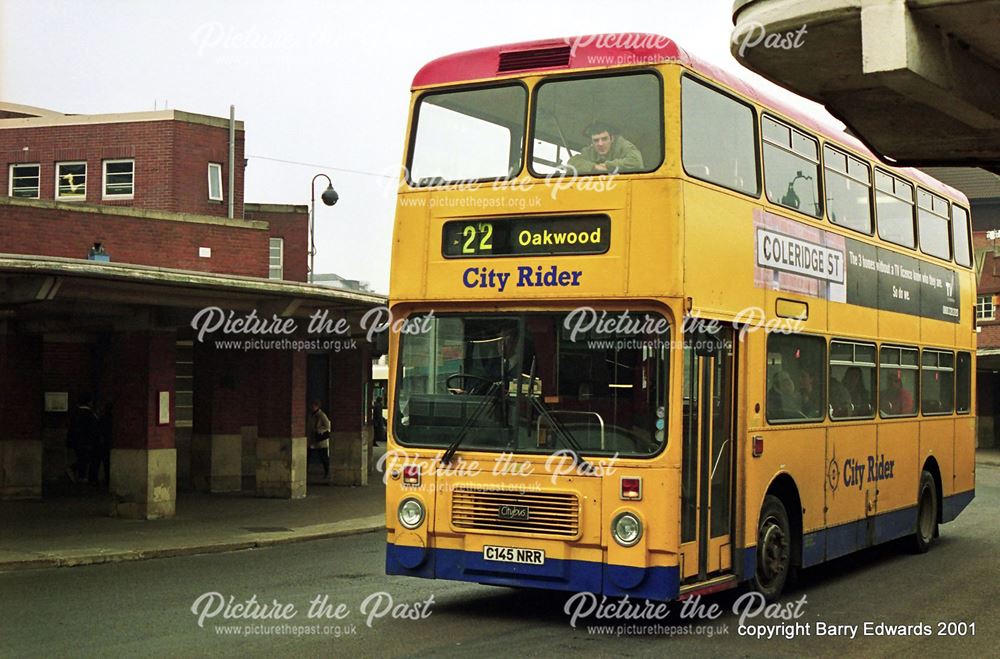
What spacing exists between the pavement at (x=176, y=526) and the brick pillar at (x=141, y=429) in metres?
0.42

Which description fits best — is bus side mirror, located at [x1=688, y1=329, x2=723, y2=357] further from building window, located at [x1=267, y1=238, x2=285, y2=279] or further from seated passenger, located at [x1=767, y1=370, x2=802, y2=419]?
building window, located at [x1=267, y1=238, x2=285, y2=279]

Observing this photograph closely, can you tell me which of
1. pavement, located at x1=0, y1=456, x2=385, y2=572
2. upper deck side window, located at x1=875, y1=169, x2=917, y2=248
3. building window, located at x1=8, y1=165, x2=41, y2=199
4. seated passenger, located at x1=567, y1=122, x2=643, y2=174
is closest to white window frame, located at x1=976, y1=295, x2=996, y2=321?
pavement, located at x1=0, y1=456, x2=385, y2=572

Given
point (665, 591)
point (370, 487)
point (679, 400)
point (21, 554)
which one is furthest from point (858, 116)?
point (370, 487)

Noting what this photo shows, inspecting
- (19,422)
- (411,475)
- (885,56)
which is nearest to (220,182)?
(19,422)

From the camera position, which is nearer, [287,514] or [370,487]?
[287,514]

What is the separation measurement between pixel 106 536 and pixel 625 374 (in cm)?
1052

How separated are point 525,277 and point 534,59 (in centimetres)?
186

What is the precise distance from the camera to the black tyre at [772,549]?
39.0 ft

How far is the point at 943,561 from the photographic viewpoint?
15984 millimetres

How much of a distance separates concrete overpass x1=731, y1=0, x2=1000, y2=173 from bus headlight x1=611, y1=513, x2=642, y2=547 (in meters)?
3.40

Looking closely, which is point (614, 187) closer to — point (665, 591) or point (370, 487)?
point (665, 591)

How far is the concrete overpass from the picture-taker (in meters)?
7.69

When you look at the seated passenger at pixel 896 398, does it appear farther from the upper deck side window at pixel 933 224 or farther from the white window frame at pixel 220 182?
the white window frame at pixel 220 182

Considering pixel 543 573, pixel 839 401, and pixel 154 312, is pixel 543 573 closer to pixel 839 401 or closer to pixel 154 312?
pixel 839 401
